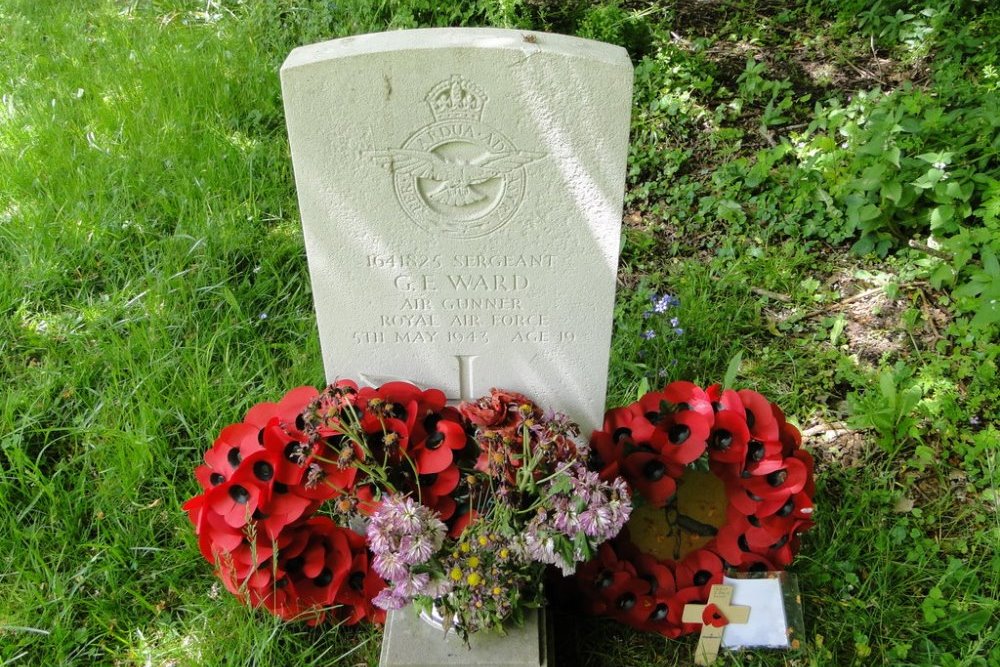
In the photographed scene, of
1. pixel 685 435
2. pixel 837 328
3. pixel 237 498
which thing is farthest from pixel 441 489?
pixel 837 328

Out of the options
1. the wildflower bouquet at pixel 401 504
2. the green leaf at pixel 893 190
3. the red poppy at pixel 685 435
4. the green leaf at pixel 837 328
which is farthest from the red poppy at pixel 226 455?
the green leaf at pixel 893 190

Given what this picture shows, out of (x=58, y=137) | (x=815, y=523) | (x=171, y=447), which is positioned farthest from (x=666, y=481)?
(x=58, y=137)

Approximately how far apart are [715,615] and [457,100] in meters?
1.48

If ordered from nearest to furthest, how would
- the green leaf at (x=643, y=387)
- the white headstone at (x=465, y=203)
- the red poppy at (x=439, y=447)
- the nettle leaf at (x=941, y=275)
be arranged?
the white headstone at (x=465, y=203) < the red poppy at (x=439, y=447) < the green leaf at (x=643, y=387) < the nettle leaf at (x=941, y=275)

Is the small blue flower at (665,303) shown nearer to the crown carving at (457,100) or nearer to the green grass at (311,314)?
the green grass at (311,314)

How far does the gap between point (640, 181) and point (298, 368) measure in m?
2.00

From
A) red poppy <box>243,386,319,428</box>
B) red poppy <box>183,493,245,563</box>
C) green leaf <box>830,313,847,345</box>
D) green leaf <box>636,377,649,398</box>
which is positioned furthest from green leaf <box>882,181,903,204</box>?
red poppy <box>183,493,245,563</box>

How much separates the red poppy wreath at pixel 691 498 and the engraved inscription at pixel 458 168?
2.25 ft

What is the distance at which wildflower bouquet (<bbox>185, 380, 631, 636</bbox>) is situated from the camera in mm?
1811

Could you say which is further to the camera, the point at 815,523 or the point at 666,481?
the point at 815,523

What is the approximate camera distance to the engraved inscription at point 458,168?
181cm

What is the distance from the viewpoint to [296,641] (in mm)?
2203

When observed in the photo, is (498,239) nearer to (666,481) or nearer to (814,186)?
(666,481)

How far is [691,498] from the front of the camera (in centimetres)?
234
